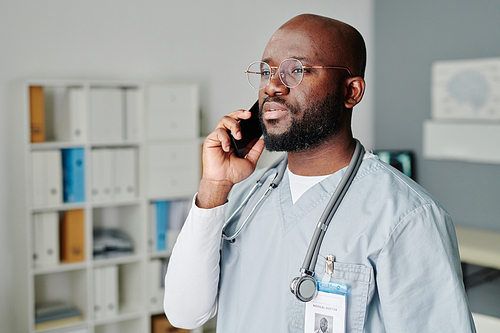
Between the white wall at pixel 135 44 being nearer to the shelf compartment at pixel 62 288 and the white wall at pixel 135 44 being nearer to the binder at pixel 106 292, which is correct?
the shelf compartment at pixel 62 288

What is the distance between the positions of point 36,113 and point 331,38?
6.61 feet

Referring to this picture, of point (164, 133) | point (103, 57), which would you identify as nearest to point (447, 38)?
point (164, 133)

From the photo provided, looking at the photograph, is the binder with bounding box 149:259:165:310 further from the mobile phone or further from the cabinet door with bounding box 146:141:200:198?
the mobile phone

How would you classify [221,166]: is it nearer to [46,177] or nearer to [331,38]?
[331,38]

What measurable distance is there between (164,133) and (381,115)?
2.13 m

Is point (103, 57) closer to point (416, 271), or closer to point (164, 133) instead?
point (164, 133)

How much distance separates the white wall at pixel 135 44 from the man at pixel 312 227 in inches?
81.9

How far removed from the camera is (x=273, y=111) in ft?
4.00

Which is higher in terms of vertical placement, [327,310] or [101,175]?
[101,175]

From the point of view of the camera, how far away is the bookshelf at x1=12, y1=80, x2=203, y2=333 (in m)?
2.70

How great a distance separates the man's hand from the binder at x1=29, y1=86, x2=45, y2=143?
173 centimetres

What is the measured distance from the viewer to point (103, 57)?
3.15 meters

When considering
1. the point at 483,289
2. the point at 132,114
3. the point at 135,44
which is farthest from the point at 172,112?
the point at 483,289

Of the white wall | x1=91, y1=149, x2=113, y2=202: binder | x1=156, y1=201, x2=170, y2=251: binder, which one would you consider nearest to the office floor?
the white wall
